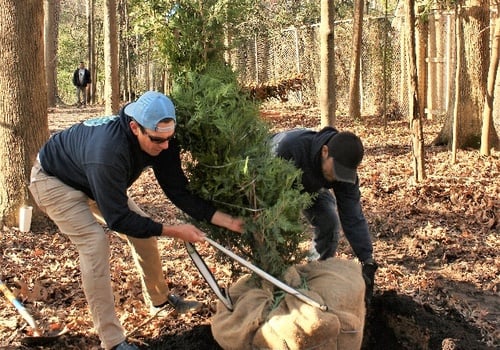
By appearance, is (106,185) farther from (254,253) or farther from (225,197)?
(254,253)

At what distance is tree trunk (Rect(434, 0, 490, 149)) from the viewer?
9.47 m

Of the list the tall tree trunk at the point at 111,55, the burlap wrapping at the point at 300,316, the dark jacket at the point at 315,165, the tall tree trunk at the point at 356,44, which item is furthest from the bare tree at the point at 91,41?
the burlap wrapping at the point at 300,316

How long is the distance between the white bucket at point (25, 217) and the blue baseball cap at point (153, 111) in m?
3.12

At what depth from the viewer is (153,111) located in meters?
3.30

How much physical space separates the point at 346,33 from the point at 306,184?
14.4 metres

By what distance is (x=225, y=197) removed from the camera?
377 centimetres

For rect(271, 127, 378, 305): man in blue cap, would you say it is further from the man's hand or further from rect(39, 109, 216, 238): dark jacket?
the man's hand

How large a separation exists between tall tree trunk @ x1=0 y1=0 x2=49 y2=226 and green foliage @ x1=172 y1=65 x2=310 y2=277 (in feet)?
9.18

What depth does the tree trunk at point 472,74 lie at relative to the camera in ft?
31.1

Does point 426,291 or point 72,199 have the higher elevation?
point 72,199

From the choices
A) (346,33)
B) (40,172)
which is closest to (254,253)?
(40,172)

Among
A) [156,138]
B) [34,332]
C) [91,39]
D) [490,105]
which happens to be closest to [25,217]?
[34,332]

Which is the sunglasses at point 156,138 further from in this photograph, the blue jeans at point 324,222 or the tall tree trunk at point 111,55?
the tall tree trunk at point 111,55

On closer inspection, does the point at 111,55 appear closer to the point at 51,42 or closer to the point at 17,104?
the point at 17,104
